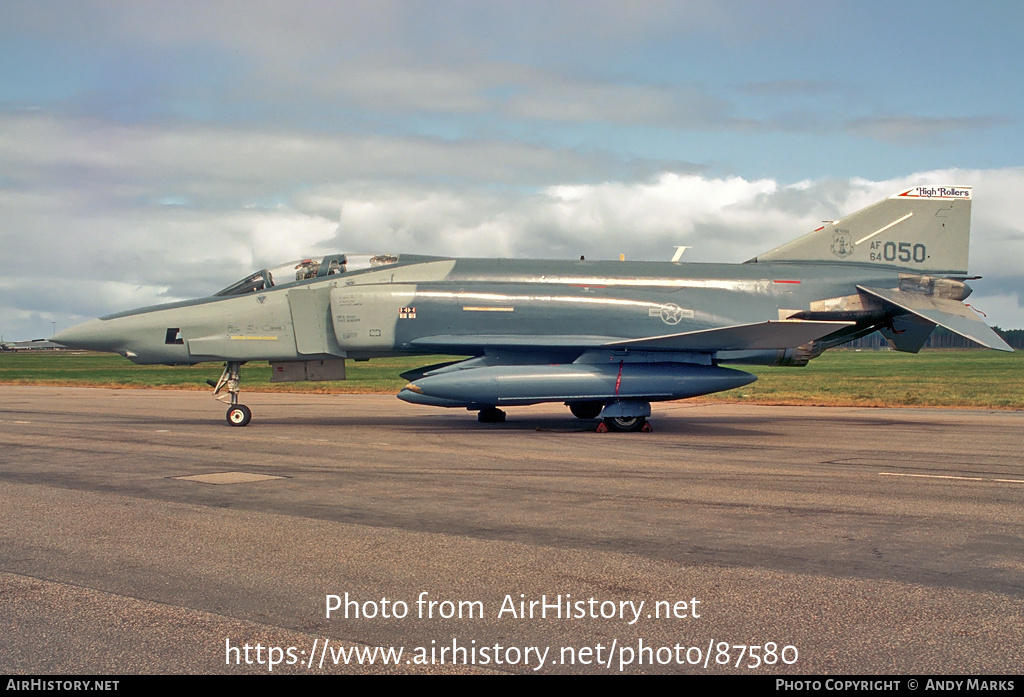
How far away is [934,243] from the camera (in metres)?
18.4

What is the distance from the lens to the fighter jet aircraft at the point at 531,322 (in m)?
16.0

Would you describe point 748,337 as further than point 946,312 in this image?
No

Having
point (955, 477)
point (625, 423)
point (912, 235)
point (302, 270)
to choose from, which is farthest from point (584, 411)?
point (955, 477)

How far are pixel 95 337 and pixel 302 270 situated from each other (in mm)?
Result: 4104

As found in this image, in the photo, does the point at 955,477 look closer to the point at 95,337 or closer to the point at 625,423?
the point at 625,423

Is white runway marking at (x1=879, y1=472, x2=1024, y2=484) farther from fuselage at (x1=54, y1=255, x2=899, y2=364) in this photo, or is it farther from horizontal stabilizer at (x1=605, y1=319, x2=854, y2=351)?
fuselage at (x1=54, y1=255, x2=899, y2=364)

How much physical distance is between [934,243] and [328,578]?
16.8 meters

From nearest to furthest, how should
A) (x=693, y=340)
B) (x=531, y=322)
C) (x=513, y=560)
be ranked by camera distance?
(x=513, y=560) → (x=693, y=340) → (x=531, y=322)

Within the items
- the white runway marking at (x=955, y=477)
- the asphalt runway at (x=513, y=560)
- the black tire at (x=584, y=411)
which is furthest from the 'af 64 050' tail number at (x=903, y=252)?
the white runway marking at (x=955, y=477)

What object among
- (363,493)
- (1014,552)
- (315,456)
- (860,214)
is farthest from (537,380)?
(1014,552)

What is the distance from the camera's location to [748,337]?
52.2ft

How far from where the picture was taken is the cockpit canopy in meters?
17.4

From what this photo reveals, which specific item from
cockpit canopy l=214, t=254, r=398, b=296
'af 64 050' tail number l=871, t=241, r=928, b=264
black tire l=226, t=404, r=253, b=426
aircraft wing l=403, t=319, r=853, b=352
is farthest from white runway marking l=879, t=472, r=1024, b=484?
black tire l=226, t=404, r=253, b=426
